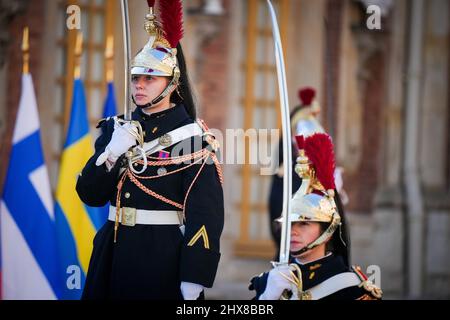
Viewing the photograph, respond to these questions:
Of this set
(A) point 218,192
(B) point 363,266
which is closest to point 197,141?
(A) point 218,192

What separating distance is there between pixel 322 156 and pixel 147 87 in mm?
993

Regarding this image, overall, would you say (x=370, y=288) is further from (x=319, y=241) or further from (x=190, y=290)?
(x=190, y=290)

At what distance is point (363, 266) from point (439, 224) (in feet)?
4.21

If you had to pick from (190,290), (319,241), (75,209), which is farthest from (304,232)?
(75,209)

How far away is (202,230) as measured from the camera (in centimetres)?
652

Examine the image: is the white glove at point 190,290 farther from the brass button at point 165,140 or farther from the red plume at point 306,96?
the red plume at point 306,96

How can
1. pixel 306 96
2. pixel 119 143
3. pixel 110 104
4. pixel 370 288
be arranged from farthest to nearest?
pixel 306 96 < pixel 110 104 < pixel 370 288 < pixel 119 143

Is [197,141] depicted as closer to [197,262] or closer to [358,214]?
[197,262]

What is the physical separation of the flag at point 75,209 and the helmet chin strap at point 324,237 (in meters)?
2.23

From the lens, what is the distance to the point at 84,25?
12805mm

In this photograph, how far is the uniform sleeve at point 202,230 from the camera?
647 cm

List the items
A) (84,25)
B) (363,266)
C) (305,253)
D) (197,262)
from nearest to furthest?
(197,262), (305,253), (84,25), (363,266)

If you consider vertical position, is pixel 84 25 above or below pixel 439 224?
above

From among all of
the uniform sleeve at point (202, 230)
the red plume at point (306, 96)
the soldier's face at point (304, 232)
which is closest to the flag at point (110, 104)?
the red plume at point (306, 96)
